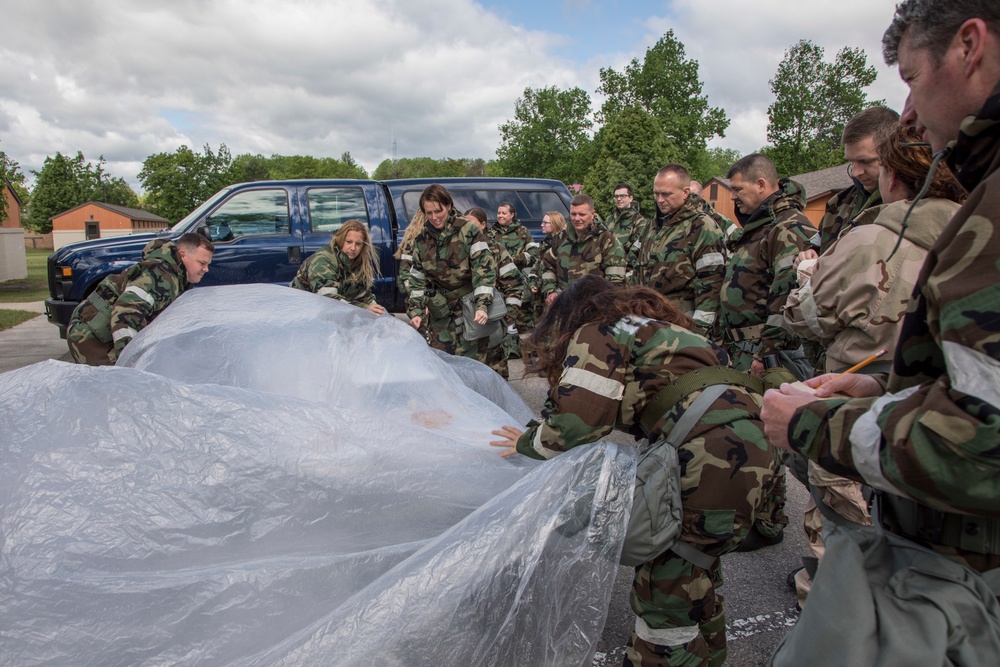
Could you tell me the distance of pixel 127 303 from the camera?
3.74 metres

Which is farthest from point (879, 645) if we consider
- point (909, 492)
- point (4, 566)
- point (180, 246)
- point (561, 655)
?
point (180, 246)

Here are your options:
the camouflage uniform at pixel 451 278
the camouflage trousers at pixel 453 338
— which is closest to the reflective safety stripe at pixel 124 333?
the camouflage uniform at pixel 451 278

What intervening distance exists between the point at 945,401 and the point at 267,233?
7.69 metres

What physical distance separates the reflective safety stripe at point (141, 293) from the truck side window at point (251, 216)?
3.92 metres

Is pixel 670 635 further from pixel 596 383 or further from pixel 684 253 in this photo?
pixel 684 253

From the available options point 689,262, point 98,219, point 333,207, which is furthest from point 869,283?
point 98,219

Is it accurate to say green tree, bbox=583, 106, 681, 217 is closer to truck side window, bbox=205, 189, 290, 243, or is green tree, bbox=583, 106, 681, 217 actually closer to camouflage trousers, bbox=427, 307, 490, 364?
truck side window, bbox=205, 189, 290, 243

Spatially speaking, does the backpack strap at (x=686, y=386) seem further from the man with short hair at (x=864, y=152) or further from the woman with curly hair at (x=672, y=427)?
the man with short hair at (x=864, y=152)

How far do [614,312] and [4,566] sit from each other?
6.32 ft

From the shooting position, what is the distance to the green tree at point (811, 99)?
141 feet

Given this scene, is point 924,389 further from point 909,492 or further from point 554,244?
point 554,244

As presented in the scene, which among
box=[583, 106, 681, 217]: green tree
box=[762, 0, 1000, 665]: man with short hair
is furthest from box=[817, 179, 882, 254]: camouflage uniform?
box=[583, 106, 681, 217]: green tree

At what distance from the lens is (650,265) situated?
4805mm

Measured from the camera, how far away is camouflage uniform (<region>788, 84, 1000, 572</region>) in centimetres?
95
